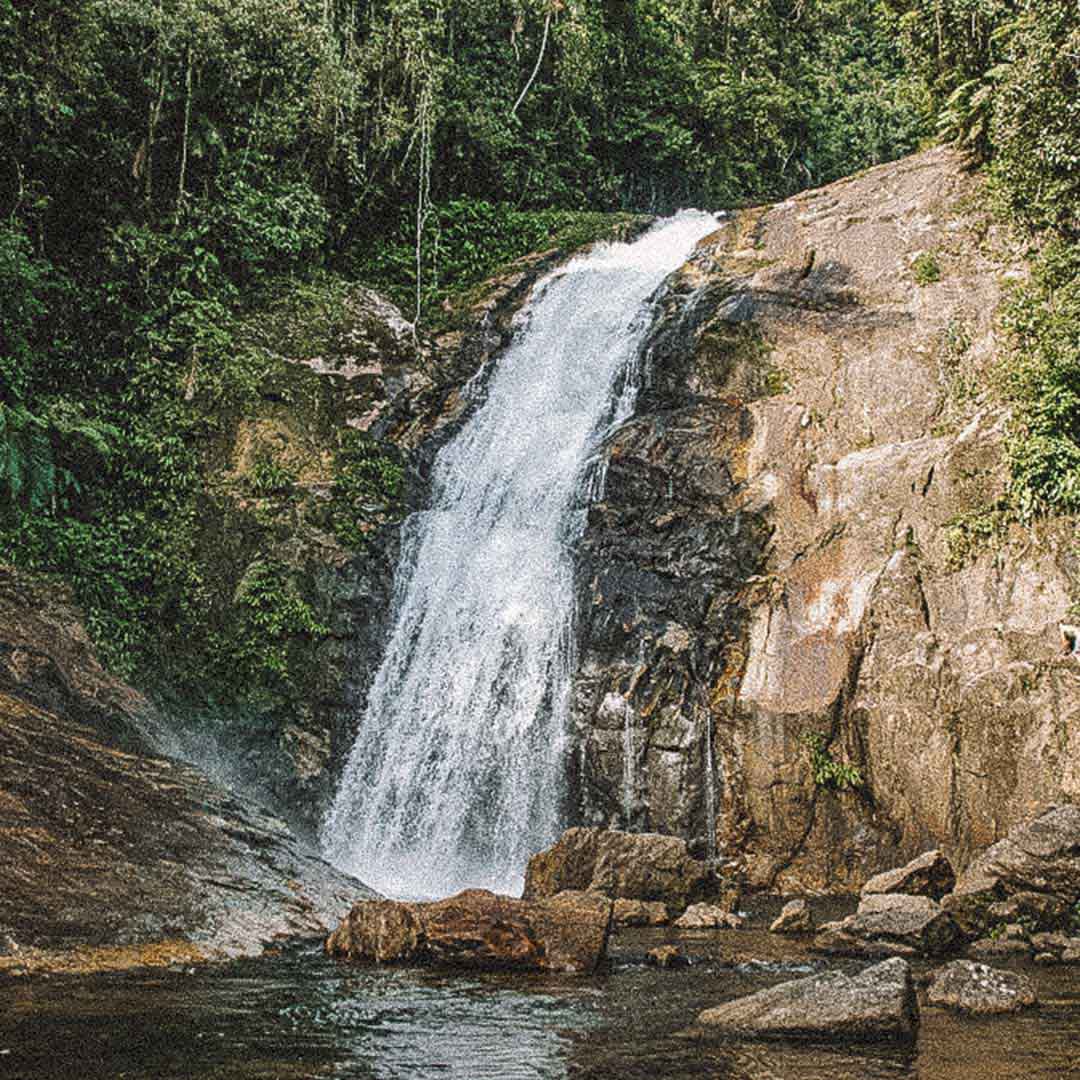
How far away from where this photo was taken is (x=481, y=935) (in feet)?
27.1

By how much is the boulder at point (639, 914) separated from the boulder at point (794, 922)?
1101 millimetres

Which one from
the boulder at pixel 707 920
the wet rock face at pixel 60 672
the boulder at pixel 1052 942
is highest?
the wet rock face at pixel 60 672

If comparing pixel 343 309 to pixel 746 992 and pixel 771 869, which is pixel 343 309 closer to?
pixel 771 869

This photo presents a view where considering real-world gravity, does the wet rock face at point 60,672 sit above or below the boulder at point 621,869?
above

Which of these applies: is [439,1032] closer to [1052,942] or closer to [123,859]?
[123,859]

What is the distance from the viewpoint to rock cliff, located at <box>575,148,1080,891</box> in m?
12.9

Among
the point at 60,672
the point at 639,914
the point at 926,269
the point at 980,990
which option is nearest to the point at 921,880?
the point at 639,914

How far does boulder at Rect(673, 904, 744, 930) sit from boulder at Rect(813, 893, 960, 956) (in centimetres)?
131

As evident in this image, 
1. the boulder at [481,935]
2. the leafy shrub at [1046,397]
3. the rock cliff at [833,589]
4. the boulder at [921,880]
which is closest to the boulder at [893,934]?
the boulder at [921,880]

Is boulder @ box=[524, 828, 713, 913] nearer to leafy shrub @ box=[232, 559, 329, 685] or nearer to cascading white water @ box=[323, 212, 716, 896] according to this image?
cascading white water @ box=[323, 212, 716, 896]

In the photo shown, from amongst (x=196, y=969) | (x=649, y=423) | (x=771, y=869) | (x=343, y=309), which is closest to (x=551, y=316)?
(x=343, y=309)

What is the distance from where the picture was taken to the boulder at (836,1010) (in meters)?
6.03

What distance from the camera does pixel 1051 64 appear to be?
1628 centimetres

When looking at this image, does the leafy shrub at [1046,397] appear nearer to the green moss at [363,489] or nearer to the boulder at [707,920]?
the boulder at [707,920]
